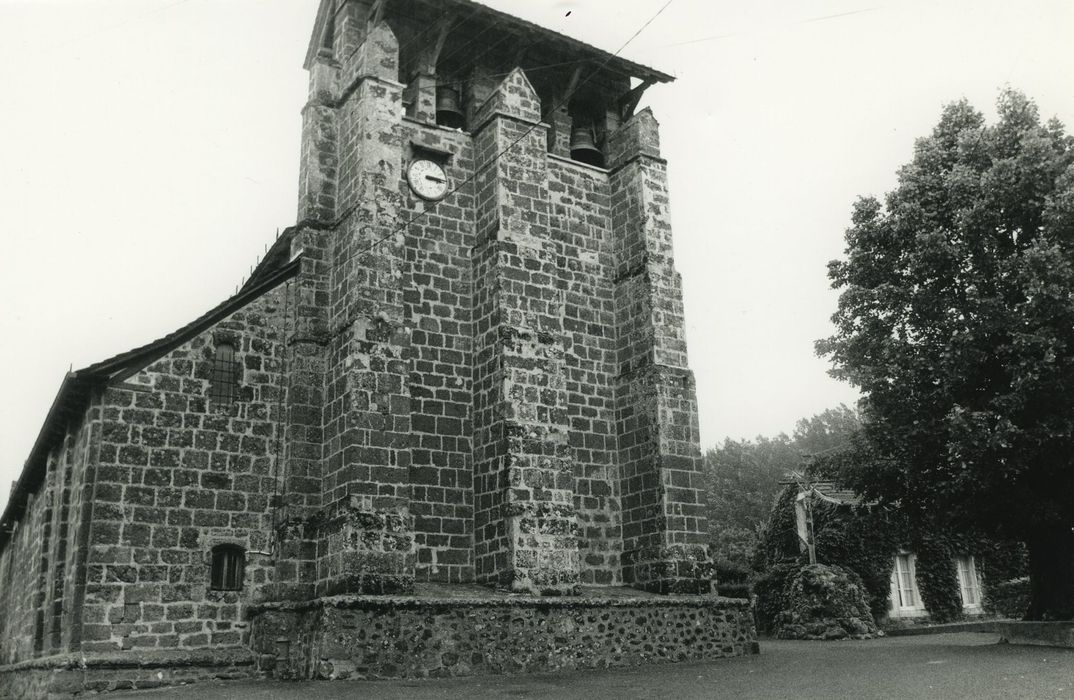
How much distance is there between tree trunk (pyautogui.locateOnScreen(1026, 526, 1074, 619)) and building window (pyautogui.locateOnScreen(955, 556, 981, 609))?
10629 millimetres

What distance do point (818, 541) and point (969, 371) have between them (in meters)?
11.9

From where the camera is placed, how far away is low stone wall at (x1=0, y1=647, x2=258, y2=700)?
42.2ft

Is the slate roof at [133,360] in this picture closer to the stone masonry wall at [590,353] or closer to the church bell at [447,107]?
the church bell at [447,107]

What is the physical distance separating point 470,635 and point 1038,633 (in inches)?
381

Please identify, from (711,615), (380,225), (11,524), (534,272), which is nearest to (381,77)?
(380,225)

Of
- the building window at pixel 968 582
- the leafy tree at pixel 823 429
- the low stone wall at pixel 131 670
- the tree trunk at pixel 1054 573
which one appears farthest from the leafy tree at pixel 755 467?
the low stone wall at pixel 131 670

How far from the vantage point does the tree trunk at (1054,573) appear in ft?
53.1

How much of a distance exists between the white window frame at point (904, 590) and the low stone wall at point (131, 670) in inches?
736

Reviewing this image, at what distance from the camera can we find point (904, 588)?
26141 mm

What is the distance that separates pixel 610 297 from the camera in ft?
60.2

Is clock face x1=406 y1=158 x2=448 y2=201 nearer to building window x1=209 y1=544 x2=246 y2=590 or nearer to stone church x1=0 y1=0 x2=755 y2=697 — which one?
stone church x1=0 y1=0 x2=755 y2=697

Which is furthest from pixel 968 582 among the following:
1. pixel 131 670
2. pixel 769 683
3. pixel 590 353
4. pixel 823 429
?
pixel 823 429

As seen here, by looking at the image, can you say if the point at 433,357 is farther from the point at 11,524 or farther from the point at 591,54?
the point at 11,524

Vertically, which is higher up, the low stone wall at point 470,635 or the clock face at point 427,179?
the clock face at point 427,179
